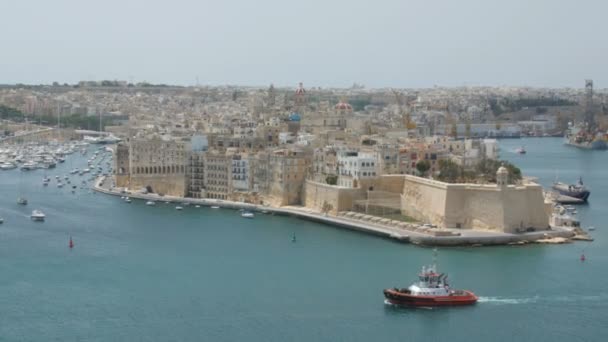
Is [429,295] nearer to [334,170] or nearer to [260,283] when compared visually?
[260,283]

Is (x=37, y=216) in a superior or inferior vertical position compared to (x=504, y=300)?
inferior

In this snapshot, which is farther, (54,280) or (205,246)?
(205,246)

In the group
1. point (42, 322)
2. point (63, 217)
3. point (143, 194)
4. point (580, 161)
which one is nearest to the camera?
point (42, 322)

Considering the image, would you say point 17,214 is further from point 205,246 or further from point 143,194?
point 205,246

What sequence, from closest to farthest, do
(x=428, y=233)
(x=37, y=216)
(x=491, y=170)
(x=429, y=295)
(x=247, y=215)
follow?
(x=429, y=295)
(x=428, y=233)
(x=37, y=216)
(x=491, y=170)
(x=247, y=215)

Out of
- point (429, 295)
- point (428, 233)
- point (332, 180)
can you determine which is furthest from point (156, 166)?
point (429, 295)

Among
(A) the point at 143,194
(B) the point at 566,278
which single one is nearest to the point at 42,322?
(B) the point at 566,278

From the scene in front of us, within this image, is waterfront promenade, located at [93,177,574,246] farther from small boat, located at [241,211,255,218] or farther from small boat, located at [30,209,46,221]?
small boat, located at [30,209,46,221]
